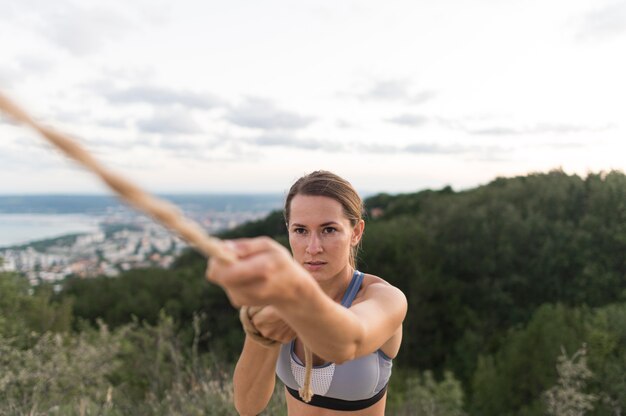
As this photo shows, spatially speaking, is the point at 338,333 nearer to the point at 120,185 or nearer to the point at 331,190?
the point at 120,185

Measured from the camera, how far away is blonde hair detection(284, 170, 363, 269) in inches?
79.9

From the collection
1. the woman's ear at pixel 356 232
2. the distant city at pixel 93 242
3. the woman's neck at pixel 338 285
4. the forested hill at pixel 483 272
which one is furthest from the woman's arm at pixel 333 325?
the forested hill at pixel 483 272

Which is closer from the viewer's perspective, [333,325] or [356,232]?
[333,325]

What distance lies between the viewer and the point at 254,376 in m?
1.77

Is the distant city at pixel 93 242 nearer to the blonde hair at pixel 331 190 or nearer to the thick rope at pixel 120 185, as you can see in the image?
the blonde hair at pixel 331 190

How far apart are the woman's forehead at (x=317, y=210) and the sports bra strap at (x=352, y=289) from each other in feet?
0.83

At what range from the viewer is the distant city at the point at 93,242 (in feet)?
41.4

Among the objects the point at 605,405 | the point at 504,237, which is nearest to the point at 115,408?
the point at 605,405

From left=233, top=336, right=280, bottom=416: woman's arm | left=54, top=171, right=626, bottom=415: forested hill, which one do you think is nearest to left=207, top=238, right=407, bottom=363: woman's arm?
left=233, top=336, right=280, bottom=416: woman's arm

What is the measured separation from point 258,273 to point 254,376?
102 centimetres

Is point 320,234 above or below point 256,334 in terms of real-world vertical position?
above

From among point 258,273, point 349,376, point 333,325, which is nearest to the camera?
point 258,273

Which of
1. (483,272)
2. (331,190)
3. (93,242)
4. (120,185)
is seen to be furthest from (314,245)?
(93,242)

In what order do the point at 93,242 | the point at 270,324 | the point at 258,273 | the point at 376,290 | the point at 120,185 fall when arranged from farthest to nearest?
the point at 93,242, the point at 376,290, the point at 270,324, the point at 258,273, the point at 120,185
